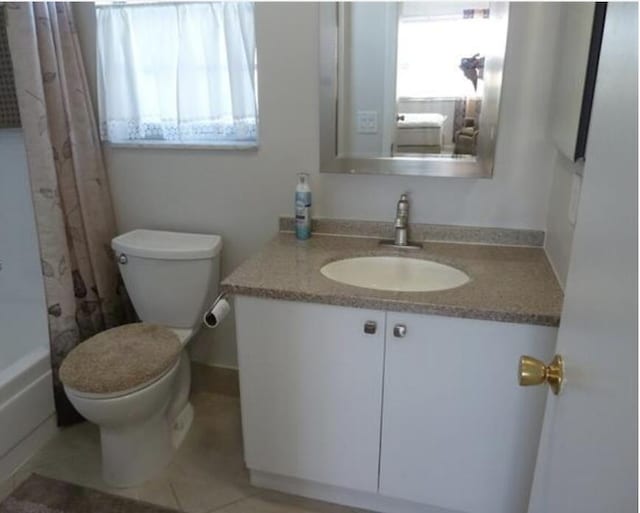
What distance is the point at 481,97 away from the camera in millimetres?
1557

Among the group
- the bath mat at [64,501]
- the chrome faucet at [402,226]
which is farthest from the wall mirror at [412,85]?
the bath mat at [64,501]

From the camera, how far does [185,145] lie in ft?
6.18

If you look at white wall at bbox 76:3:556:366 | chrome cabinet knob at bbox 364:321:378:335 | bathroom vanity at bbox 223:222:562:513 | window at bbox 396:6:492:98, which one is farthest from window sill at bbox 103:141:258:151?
chrome cabinet knob at bbox 364:321:378:335

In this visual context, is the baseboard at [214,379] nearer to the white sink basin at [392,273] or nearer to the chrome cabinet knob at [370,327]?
the white sink basin at [392,273]

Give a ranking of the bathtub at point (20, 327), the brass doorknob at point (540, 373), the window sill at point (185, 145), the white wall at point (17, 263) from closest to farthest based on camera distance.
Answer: the brass doorknob at point (540, 373)
the bathtub at point (20, 327)
the window sill at point (185, 145)
the white wall at point (17, 263)

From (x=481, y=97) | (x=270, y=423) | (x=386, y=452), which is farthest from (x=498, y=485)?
(x=481, y=97)

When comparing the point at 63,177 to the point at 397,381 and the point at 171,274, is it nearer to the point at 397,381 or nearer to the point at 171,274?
the point at 171,274

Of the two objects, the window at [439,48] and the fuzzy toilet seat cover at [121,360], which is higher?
the window at [439,48]

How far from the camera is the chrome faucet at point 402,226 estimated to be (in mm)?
1670

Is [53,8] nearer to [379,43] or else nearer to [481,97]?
[379,43]

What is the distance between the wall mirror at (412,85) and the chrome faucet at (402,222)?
10cm

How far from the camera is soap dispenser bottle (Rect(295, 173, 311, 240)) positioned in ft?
5.60

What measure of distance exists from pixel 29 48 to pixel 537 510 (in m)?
1.97

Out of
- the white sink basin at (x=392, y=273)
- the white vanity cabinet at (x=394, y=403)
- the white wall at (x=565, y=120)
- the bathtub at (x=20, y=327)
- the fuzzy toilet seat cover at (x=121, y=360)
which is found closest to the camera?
the white wall at (x=565, y=120)
